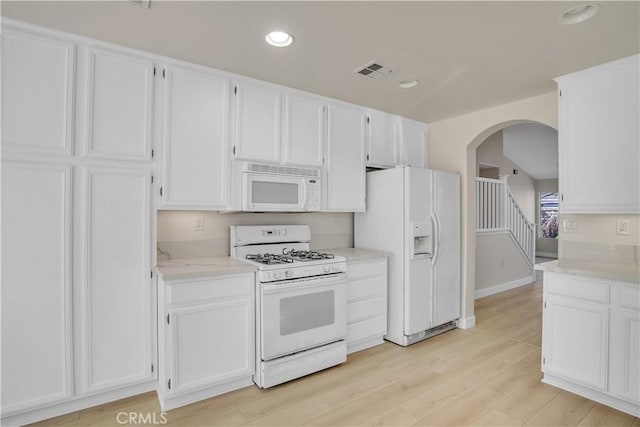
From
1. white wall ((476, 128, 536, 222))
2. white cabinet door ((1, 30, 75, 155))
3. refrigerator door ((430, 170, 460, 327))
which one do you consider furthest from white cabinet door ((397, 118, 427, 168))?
white cabinet door ((1, 30, 75, 155))

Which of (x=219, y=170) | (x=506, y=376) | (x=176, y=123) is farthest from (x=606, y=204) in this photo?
(x=176, y=123)

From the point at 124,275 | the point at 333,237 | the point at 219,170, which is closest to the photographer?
the point at 124,275

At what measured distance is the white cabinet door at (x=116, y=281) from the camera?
7.45ft

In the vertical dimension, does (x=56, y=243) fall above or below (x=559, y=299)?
above

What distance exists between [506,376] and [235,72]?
3.28 meters

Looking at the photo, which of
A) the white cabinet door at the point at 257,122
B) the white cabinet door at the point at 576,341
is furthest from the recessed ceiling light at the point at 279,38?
the white cabinet door at the point at 576,341

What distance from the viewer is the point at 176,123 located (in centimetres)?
258

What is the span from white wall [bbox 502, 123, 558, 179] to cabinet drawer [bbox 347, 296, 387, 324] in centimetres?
482

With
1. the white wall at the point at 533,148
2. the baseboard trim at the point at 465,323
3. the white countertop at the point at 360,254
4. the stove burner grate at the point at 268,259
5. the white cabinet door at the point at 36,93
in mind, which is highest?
the white wall at the point at 533,148

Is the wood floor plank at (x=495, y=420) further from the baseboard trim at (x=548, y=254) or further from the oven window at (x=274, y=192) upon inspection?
the baseboard trim at (x=548, y=254)

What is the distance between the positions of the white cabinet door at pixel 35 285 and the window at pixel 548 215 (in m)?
10.6

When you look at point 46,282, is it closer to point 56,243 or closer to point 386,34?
point 56,243

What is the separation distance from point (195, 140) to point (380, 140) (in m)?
2.01

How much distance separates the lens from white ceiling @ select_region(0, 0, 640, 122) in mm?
1902
